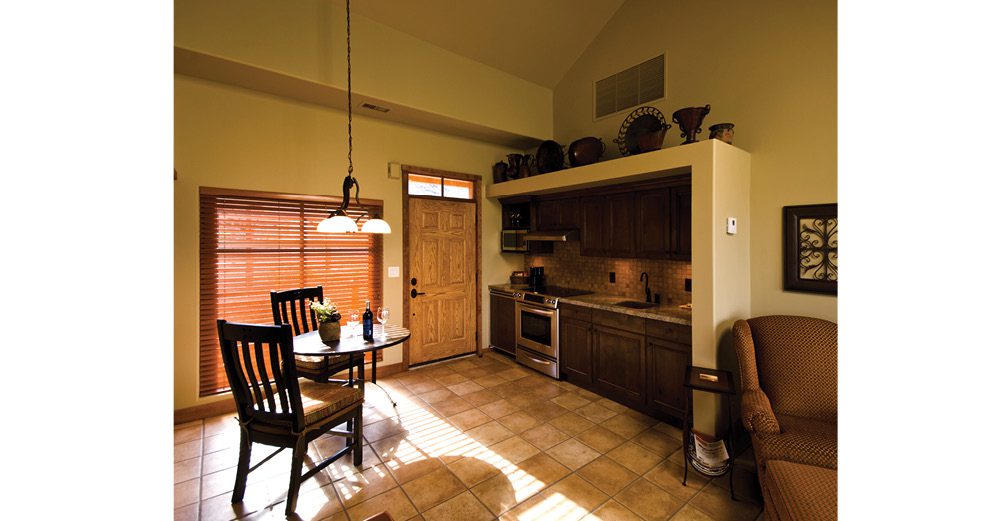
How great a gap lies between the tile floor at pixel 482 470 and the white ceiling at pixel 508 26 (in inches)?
146

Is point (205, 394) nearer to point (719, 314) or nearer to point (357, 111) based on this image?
point (357, 111)

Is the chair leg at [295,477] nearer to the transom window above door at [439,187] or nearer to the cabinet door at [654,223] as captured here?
the transom window above door at [439,187]

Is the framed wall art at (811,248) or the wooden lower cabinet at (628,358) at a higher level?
the framed wall art at (811,248)

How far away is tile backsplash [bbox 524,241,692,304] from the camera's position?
378cm

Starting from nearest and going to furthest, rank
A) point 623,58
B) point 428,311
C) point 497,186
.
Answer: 1. point 623,58
2. point 428,311
3. point 497,186

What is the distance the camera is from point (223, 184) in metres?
3.32

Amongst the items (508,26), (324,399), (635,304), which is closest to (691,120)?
(635,304)

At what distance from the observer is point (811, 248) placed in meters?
2.87

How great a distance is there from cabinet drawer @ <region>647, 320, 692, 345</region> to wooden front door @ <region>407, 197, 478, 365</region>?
7.75 ft

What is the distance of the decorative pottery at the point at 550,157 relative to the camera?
463 cm

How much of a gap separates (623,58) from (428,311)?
3.65 metres

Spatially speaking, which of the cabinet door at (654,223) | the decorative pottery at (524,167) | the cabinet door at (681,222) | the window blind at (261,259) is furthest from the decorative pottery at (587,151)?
the window blind at (261,259)
